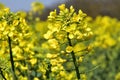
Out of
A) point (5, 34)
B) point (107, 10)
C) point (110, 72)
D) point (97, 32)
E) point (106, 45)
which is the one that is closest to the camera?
point (5, 34)

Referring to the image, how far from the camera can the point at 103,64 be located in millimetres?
10359

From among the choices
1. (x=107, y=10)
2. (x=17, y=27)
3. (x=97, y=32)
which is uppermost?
(x=107, y=10)

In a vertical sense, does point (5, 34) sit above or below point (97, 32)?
below

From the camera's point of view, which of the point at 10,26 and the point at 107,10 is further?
the point at 107,10

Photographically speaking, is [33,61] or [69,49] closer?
[69,49]

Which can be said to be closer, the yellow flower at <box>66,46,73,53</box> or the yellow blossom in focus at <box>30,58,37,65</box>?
the yellow flower at <box>66,46,73,53</box>

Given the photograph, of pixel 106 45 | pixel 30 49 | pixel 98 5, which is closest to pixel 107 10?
pixel 98 5

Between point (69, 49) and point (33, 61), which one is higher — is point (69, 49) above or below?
below

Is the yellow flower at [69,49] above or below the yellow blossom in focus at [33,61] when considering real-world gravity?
below

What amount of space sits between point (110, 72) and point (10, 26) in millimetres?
6026

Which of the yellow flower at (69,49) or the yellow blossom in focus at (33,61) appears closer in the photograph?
the yellow flower at (69,49)

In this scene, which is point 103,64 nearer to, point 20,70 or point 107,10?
point 20,70

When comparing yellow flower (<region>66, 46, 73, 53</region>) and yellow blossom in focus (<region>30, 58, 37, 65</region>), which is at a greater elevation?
yellow blossom in focus (<region>30, 58, 37, 65</region>)

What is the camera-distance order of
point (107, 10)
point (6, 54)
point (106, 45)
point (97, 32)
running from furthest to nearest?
point (107, 10) < point (97, 32) < point (106, 45) < point (6, 54)
